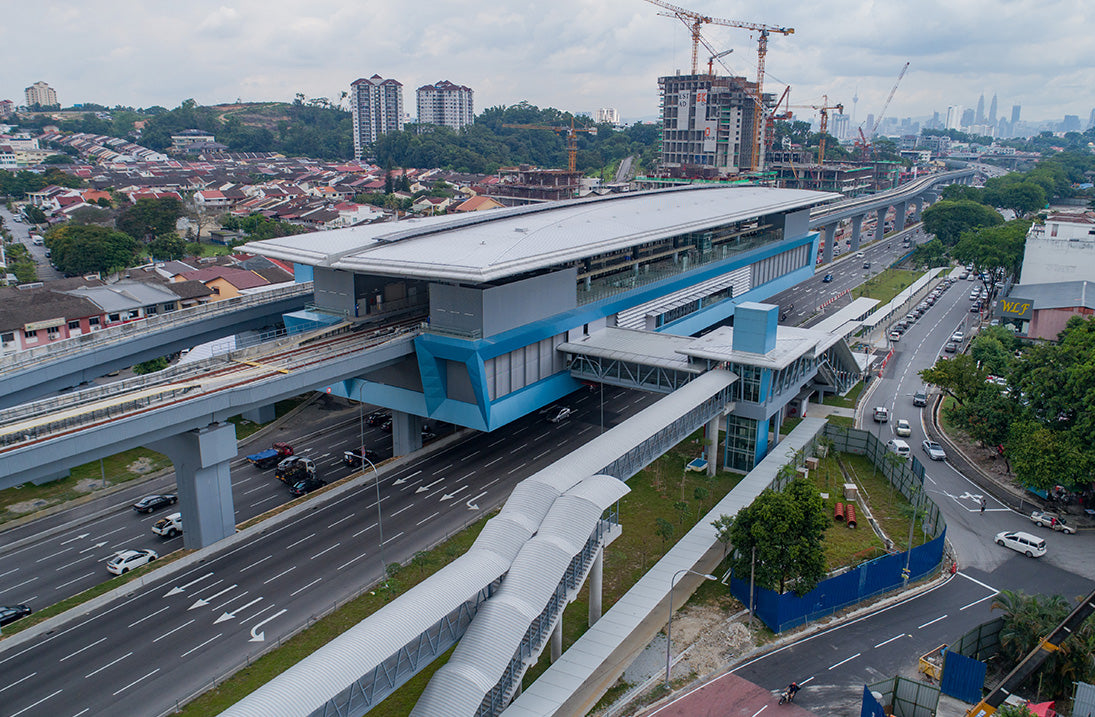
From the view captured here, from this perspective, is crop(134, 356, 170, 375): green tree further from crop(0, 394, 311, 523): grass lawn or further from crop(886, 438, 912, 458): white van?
crop(886, 438, 912, 458): white van

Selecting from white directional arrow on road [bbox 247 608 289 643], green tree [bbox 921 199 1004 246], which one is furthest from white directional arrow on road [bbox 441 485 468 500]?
green tree [bbox 921 199 1004 246]

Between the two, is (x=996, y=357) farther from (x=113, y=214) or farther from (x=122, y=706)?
(x=113, y=214)

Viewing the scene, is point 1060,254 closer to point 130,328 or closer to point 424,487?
point 424,487

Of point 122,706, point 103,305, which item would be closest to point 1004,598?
point 122,706

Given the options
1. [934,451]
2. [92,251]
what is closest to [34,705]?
[934,451]

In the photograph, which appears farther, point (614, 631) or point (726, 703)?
point (614, 631)
